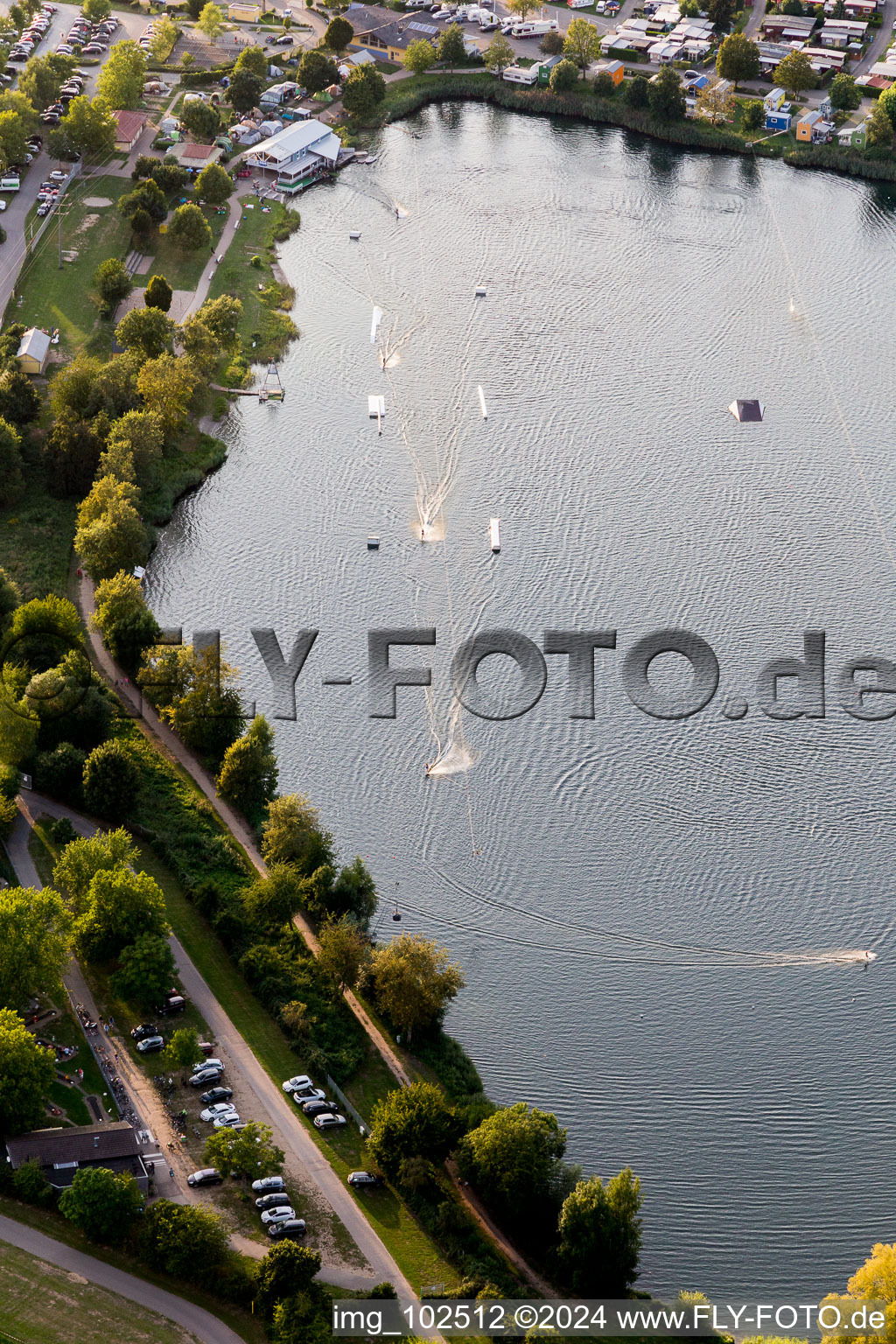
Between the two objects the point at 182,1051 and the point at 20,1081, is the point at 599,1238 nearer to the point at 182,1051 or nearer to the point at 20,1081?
the point at 182,1051

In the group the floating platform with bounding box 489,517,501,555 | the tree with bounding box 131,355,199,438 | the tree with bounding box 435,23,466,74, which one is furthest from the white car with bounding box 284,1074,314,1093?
the tree with bounding box 435,23,466,74

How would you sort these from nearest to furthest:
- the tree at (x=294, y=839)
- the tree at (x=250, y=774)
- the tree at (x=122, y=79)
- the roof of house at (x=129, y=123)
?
the tree at (x=294, y=839) < the tree at (x=250, y=774) < the roof of house at (x=129, y=123) < the tree at (x=122, y=79)

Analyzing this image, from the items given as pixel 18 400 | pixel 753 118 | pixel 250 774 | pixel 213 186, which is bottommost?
pixel 250 774

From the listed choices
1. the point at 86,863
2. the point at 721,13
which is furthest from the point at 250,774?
the point at 721,13

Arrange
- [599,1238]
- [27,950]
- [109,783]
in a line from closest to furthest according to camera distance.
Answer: [599,1238], [27,950], [109,783]

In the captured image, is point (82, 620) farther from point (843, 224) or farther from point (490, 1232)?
point (843, 224)

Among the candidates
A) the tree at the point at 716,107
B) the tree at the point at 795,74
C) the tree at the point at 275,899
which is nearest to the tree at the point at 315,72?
the tree at the point at 716,107

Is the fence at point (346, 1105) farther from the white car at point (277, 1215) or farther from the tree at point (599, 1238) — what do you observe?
the tree at point (599, 1238)

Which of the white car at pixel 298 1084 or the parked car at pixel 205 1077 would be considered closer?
the parked car at pixel 205 1077
